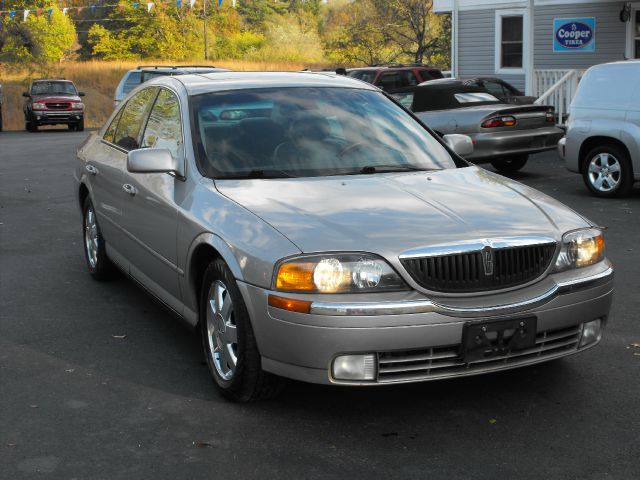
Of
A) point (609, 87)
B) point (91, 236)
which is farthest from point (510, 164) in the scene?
point (91, 236)

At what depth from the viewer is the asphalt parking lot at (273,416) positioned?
13.5 ft

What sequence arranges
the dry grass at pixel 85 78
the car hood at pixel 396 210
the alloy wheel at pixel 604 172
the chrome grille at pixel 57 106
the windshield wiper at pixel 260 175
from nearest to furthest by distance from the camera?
the car hood at pixel 396 210, the windshield wiper at pixel 260 175, the alloy wheel at pixel 604 172, the chrome grille at pixel 57 106, the dry grass at pixel 85 78

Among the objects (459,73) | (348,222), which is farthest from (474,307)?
(459,73)

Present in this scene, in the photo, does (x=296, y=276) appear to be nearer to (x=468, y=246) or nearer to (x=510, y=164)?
(x=468, y=246)

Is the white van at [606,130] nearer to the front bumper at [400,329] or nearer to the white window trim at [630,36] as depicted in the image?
the front bumper at [400,329]

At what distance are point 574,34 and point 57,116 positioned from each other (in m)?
17.4

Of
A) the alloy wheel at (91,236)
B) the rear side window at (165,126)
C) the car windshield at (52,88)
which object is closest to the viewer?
the rear side window at (165,126)

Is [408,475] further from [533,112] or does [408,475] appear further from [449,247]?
[533,112]

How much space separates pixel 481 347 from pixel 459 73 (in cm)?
2441

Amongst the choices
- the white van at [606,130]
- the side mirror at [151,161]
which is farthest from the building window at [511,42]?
the side mirror at [151,161]

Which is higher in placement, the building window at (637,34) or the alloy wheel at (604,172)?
the building window at (637,34)

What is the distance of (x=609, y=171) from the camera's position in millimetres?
12250

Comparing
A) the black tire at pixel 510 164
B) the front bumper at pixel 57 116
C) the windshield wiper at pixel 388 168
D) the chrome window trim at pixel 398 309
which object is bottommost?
the front bumper at pixel 57 116

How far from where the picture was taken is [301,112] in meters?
5.88
